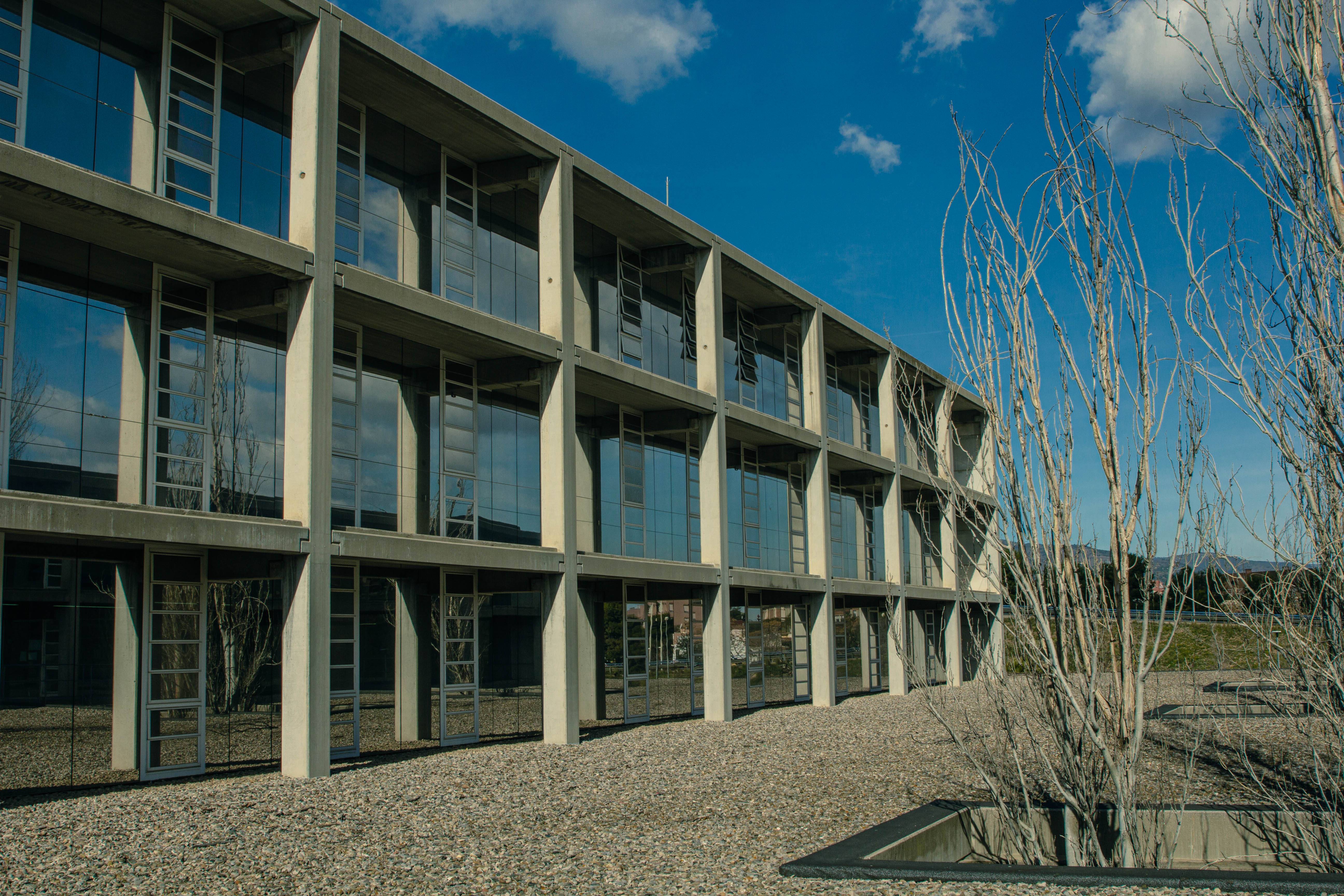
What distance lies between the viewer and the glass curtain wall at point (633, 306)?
19766 mm

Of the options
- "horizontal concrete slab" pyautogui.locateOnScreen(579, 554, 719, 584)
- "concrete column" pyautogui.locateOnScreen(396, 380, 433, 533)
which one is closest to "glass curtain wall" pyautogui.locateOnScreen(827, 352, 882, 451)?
"horizontal concrete slab" pyautogui.locateOnScreen(579, 554, 719, 584)

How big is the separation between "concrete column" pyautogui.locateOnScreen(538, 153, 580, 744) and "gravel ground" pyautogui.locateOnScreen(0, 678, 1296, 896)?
1.03 metres

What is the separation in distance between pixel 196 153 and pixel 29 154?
292cm

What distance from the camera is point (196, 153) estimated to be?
12781 millimetres

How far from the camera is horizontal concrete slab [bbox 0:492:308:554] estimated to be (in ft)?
32.0

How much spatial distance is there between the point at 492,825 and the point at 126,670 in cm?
517

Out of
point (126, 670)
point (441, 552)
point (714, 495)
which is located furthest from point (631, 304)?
point (126, 670)

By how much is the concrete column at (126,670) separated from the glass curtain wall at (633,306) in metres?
9.06

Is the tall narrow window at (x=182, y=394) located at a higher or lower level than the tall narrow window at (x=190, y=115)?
lower

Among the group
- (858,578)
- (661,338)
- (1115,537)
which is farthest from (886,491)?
(1115,537)

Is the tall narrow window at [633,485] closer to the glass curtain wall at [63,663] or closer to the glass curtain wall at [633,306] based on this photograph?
the glass curtain wall at [633,306]

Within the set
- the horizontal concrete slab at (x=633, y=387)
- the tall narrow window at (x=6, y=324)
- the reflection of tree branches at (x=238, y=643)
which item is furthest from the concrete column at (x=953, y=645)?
the tall narrow window at (x=6, y=324)

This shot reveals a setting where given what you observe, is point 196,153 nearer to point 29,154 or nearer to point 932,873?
point 29,154

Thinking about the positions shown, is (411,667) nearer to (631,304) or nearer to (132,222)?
(132,222)
